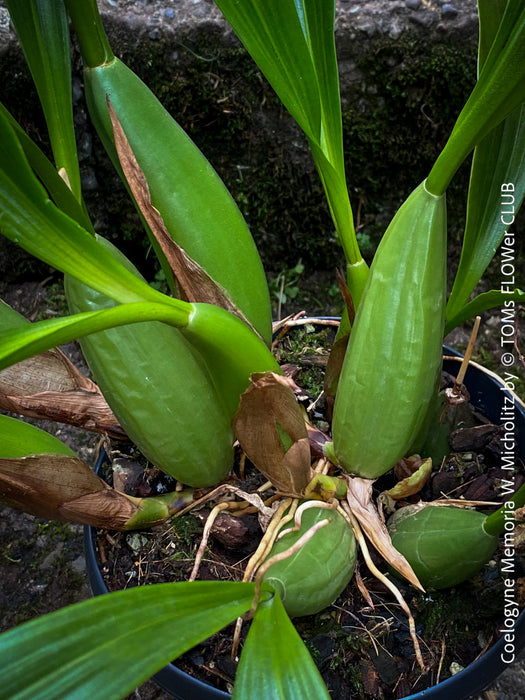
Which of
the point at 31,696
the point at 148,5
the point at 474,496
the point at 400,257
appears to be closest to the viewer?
the point at 31,696

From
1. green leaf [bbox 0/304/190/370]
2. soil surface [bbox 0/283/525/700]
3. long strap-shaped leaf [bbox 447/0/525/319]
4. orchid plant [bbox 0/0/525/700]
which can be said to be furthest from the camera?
soil surface [bbox 0/283/525/700]

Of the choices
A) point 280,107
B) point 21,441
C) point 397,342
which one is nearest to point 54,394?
point 21,441

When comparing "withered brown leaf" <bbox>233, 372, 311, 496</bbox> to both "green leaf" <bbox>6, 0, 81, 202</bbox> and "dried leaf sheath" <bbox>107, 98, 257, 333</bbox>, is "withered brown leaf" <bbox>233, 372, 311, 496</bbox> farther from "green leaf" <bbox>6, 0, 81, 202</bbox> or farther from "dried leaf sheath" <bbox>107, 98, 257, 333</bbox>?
"green leaf" <bbox>6, 0, 81, 202</bbox>

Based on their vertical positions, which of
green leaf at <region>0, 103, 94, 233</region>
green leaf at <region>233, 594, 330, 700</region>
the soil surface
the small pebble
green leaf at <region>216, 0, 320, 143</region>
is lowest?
the soil surface

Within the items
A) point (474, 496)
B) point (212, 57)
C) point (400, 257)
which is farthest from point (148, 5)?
point (474, 496)

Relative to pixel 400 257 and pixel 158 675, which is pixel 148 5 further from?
pixel 158 675

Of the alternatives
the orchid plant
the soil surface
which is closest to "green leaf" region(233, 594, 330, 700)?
the orchid plant
